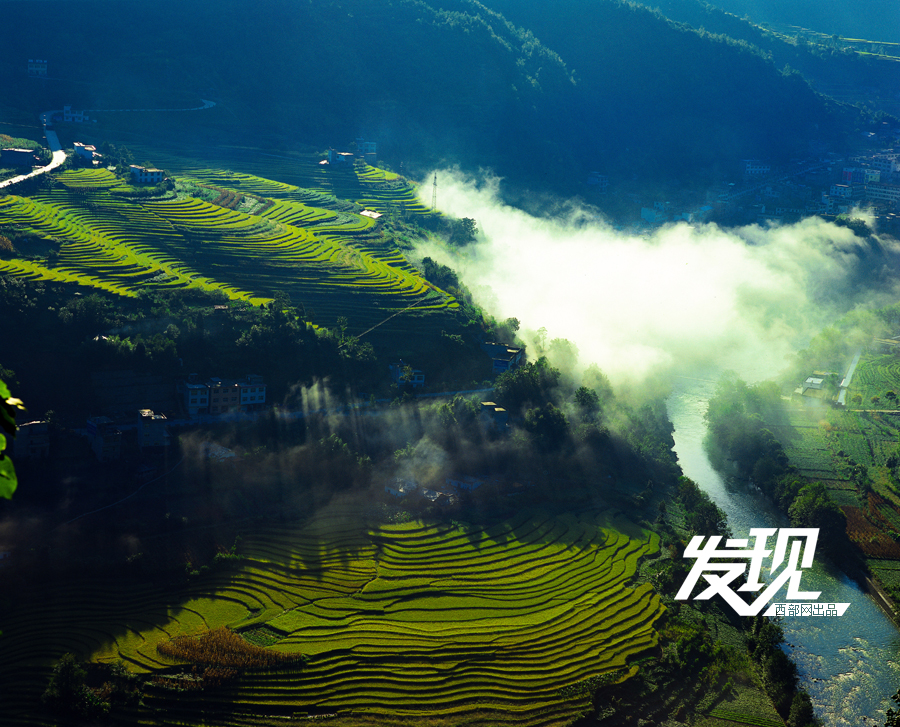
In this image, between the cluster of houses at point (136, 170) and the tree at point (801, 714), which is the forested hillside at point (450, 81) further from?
the tree at point (801, 714)

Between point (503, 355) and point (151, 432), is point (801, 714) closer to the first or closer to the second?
point (503, 355)

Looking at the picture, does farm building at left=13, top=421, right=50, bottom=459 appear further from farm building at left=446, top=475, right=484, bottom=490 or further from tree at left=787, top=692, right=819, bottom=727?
tree at left=787, top=692, right=819, bottom=727

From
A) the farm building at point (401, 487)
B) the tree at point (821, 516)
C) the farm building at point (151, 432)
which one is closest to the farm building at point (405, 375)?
the farm building at point (401, 487)

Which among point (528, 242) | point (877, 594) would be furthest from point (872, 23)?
point (877, 594)

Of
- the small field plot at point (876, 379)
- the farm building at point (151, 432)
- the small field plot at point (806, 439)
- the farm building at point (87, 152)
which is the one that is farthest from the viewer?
the farm building at point (87, 152)

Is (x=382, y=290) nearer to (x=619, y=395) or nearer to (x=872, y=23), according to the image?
(x=619, y=395)

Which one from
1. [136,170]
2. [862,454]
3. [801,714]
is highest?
[136,170]

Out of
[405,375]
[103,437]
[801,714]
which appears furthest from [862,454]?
[103,437]
